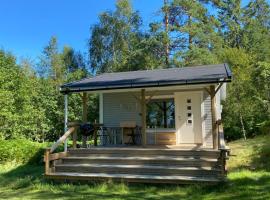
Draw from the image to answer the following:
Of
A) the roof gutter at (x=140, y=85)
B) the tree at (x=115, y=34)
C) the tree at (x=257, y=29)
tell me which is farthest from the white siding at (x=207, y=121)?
the tree at (x=257, y=29)

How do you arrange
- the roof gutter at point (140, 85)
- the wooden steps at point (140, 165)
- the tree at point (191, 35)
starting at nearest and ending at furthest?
the wooden steps at point (140, 165), the roof gutter at point (140, 85), the tree at point (191, 35)

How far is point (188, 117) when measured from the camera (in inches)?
494

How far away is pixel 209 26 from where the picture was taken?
2777 centimetres

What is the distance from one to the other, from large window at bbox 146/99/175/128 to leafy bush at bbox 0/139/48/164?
4.68m

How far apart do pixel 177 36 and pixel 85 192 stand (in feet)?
66.4

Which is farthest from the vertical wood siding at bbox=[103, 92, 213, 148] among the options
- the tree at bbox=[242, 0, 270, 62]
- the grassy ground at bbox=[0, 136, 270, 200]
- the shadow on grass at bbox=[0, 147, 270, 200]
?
the tree at bbox=[242, 0, 270, 62]

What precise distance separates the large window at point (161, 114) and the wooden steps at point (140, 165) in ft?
10.4

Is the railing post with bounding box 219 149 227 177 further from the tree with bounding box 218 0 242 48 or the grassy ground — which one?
the tree with bounding box 218 0 242 48

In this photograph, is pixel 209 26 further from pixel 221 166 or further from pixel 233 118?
pixel 221 166

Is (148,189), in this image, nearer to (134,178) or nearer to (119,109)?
(134,178)

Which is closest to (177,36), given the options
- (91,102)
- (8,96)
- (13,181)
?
(91,102)

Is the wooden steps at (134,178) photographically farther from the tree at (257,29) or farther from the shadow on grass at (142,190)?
the tree at (257,29)

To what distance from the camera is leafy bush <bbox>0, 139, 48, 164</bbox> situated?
44.6 ft

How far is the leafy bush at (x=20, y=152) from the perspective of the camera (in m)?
13.6
